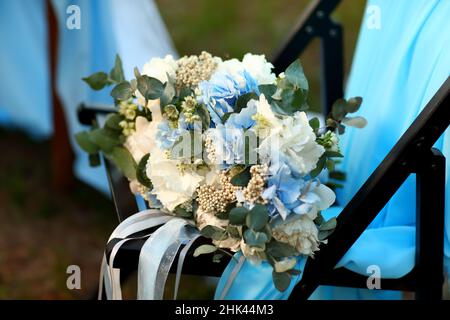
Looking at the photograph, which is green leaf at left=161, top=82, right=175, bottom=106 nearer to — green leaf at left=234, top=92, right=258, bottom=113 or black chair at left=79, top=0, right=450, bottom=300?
green leaf at left=234, top=92, right=258, bottom=113

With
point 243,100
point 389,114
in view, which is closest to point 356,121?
point 389,114

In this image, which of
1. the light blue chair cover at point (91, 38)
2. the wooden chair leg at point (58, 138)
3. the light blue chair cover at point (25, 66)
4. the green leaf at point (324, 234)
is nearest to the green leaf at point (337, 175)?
the green leaf at point (324, 234)

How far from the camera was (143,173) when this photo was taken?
1.36 metres

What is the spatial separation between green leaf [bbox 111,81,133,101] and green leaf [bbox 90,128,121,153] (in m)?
0.15

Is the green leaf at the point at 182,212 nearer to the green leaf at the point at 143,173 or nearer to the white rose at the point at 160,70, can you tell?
the green leaf at the point at 143,173

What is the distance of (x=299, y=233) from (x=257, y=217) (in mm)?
89

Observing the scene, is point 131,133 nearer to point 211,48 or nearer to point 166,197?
point 166,197

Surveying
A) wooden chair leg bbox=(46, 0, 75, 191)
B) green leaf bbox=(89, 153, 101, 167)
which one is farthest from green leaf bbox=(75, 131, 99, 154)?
wooden chair leg bbox=(46, 0, 75, 191)

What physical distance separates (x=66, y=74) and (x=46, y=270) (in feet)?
2.03

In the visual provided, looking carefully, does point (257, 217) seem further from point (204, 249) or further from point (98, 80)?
point (98, 80)

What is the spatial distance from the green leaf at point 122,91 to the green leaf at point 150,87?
0.06 m

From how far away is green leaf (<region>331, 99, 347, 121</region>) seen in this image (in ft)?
4.48

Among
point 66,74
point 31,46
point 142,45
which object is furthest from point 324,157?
point 31,46

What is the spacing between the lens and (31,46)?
9.07 ft
